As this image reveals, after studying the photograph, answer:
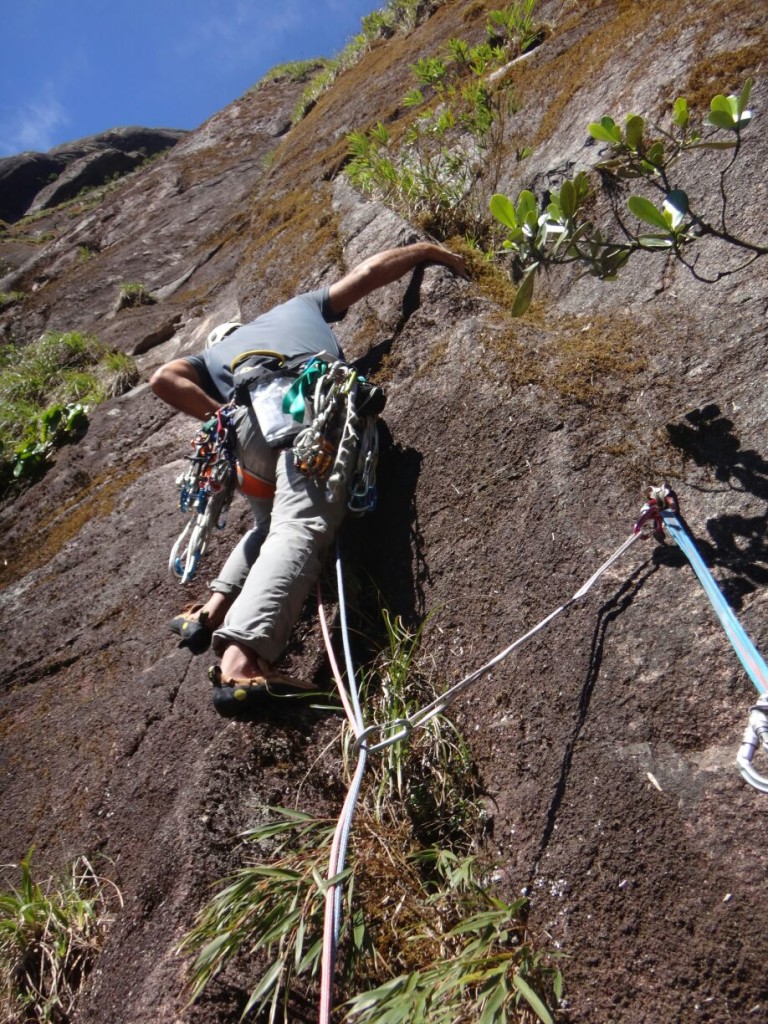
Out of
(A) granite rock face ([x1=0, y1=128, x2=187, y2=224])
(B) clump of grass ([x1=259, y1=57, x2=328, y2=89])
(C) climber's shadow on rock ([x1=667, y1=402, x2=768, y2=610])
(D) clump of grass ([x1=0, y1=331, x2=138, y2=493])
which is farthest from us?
(A) granite rock face ([x1=0, y1=128, x2=187, y2=224])

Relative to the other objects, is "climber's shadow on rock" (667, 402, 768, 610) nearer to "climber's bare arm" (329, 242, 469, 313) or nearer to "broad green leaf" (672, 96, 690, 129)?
"broad green leaf" (672, 96, 690, 129)

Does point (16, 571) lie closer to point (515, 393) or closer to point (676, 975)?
point (515, 393)

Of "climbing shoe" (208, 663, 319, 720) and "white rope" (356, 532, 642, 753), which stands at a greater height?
"climbing shoe" (208, 663, 319, 720)

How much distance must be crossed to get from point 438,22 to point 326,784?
8718mm

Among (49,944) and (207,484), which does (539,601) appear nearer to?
(207,484)

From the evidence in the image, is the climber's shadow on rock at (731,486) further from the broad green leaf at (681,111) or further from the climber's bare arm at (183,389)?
the climber's bare arm at (183,389)

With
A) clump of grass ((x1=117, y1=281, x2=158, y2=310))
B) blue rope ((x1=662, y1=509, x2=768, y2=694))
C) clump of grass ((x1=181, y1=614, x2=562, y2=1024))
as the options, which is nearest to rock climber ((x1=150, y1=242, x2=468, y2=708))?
clump of grass ((x1=181, y1=614, x2=562, y2=1024))

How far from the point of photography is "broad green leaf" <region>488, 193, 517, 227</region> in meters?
1.91

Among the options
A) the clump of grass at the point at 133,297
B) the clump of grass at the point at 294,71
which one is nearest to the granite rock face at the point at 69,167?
the clump of grass at the point at 294,71

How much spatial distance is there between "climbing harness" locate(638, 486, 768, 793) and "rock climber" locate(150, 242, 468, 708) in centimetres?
126

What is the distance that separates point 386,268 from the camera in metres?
3.84

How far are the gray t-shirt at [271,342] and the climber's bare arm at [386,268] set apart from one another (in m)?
0.20

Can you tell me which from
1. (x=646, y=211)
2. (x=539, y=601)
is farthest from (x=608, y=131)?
(x=539, y=601)

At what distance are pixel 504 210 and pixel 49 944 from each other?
2.56 m
